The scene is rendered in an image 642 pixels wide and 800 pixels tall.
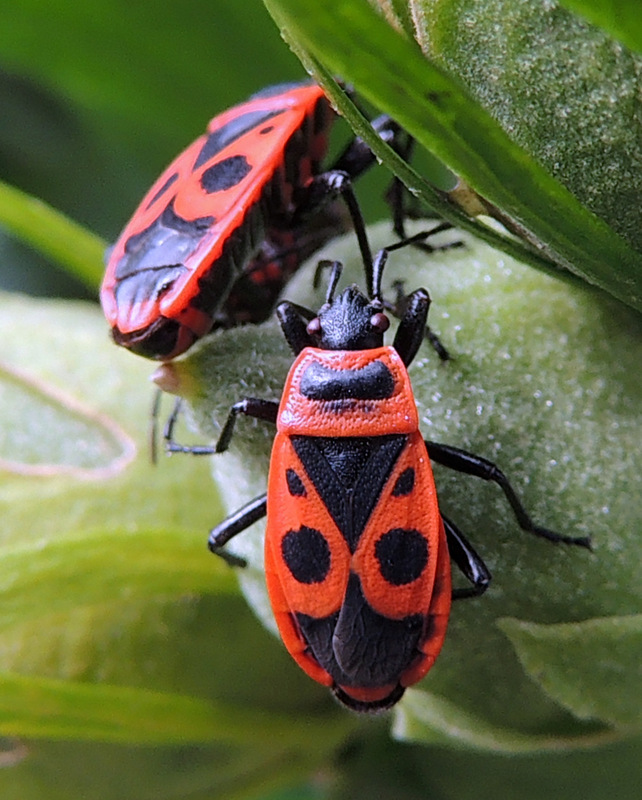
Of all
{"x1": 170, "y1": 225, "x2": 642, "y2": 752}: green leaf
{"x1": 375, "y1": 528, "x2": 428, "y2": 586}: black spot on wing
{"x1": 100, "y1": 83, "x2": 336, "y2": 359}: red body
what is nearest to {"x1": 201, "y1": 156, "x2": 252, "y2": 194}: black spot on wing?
{"x1": 100, "y1": 83, "x2": 336, "y2": 359}: red body

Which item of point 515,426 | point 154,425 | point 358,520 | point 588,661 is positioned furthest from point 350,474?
point 154,425

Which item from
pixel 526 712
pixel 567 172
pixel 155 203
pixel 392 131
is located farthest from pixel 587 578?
pixel 155 203

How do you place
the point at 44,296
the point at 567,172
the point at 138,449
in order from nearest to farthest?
1. the point at 567,172
2. the point at 138,449
3. the point at 44,296

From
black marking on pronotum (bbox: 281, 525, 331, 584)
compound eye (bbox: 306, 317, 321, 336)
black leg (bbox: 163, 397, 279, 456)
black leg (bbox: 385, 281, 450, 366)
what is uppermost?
black leg (bbox: 385, 281, 450, 366)

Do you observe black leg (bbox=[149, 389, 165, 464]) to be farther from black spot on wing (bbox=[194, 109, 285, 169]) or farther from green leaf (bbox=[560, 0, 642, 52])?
green leaf (bbox=[560, 0, 642, 52])

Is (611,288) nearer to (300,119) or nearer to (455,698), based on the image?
(455,698)
